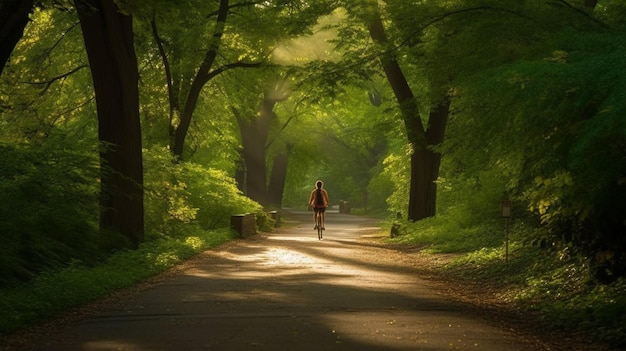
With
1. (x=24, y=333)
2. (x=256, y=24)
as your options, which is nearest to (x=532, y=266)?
(x=24, y=333)

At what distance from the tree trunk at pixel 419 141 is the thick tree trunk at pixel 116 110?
11.2m

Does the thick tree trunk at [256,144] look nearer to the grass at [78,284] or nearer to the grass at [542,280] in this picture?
the grass at [542,280]

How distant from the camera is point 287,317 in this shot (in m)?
11.0

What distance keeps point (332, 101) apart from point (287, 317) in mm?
14949

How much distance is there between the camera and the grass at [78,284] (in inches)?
429

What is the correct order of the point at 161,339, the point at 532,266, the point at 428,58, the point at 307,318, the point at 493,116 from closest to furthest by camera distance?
the point at 161,339 → the point at 307,318 → the point at 493,116 → the point at 532,266 → the point at 428,58

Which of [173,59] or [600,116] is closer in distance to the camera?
[600,116]

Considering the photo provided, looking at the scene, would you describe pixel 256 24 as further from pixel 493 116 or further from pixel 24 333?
pixel 24 333

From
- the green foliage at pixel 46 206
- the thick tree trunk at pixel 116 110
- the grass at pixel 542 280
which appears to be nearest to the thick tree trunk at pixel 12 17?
the green foliage at pixel 46 206

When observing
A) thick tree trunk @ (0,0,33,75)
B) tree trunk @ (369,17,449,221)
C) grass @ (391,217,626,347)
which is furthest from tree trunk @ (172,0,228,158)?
thick tree trunk @ (0,0,33,75)

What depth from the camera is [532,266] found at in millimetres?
15336

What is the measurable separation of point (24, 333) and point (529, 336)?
5.93 meters

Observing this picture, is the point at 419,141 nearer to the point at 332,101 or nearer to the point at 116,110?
the point at 332,101

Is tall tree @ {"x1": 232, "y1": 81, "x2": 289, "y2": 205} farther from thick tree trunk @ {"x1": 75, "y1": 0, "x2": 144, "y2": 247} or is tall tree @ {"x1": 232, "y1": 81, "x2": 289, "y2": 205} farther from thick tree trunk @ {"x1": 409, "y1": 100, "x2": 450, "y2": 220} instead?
thick tree trunk @ {"x1": 75, "y1": 0, "x2": 144, "y2": 247}
